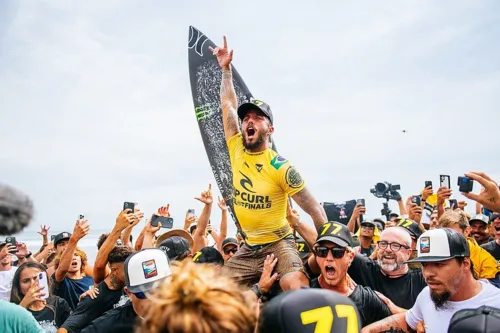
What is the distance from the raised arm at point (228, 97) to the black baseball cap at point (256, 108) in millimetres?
375

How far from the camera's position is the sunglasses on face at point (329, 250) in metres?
4.09

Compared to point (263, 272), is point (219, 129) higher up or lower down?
higher up

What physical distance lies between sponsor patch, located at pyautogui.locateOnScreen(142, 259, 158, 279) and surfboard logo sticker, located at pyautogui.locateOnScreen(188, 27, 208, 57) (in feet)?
19.2

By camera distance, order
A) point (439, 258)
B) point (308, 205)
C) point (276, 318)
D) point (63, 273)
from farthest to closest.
→ point (63, 273) < point (308, 205) < point (439, 258) < point (276, 318)

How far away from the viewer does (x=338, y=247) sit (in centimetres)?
409

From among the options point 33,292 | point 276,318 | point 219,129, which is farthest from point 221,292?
point 219,129

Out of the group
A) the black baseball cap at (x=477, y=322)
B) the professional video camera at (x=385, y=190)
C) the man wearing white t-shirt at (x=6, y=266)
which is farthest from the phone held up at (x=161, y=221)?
the professional video camera at (x=385, y=190)

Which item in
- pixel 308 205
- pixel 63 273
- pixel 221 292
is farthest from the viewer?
pixel 63 273

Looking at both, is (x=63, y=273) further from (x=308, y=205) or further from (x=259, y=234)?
(x=308, y=205)

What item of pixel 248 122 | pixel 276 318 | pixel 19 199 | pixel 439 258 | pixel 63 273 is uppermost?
pixel 248 122

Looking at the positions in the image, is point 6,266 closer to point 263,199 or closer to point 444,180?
point 263,199

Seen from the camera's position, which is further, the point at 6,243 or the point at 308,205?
the point at 6,243

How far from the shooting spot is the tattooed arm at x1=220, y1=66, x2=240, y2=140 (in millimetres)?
4992

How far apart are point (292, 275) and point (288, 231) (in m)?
0.56
